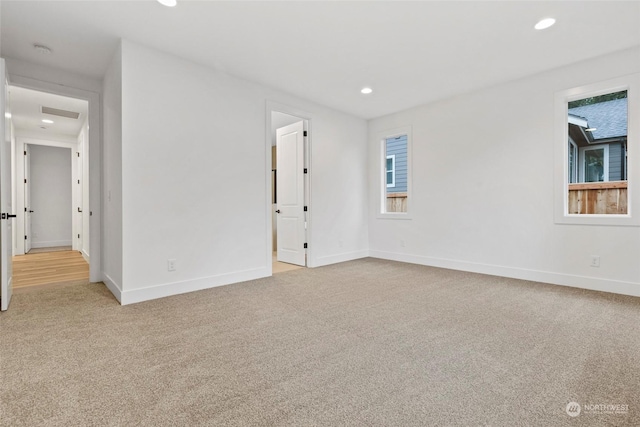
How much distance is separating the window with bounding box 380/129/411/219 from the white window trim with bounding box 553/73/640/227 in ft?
6.85

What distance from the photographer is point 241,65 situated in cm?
359

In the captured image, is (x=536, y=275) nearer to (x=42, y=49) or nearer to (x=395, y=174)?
(x=395, y=174)

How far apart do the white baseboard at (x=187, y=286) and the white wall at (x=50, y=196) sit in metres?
6.31

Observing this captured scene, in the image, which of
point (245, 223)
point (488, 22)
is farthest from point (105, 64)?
point (488, 22)

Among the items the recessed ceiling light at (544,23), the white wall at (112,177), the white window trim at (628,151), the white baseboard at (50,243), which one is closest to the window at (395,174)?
the white window trim at (628,151)

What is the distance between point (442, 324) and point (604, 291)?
2329mm

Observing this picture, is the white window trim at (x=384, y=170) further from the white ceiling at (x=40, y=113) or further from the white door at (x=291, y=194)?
the white ceiling at (x=40, y=113)

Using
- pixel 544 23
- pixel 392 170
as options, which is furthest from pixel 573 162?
pixel 392 170

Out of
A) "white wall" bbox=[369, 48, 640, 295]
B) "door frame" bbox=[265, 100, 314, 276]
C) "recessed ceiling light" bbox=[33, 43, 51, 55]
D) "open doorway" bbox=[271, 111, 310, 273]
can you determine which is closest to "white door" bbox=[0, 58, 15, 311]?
"recessed ceiling light" bbox=[33, 43, 51, 55]

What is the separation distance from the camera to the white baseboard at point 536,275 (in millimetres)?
3312

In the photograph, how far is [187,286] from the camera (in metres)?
3.45

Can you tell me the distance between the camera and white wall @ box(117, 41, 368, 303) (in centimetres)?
310

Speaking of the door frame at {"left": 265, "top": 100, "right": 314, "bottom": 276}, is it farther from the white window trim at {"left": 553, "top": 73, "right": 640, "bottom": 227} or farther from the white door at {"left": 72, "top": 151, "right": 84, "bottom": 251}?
the white door at {"left": 72, "top": 151, "right": 84, "bottom": 251}

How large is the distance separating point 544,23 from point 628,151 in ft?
5.63
